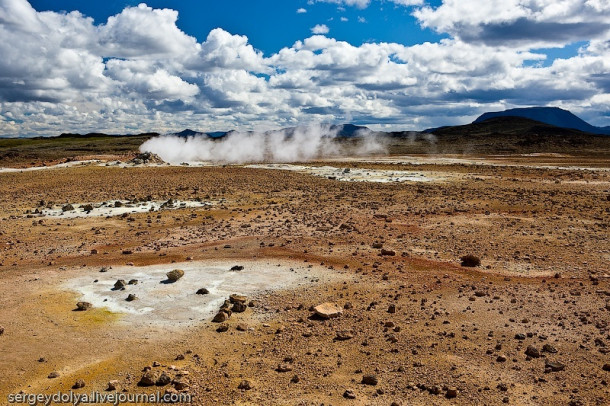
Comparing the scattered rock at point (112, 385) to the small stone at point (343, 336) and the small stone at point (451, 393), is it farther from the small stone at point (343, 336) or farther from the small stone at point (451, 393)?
the small stone at point (451, 393)

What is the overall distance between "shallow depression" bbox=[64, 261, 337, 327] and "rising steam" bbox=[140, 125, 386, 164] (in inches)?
2262

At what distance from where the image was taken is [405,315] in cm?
1069

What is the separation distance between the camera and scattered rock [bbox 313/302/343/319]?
34.6ft

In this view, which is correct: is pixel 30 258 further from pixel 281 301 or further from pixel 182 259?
pixel 281 301

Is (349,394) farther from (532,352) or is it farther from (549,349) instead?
(549,349)

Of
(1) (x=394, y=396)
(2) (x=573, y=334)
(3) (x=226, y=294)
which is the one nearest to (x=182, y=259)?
(3) (x=226, y=294)

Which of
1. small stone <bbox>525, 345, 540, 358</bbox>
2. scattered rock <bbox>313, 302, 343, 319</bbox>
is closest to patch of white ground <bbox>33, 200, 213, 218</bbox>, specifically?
scattered rock <bbox>313, 302, 343, 319</bbox>

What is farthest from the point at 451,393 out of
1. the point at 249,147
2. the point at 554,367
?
the point at 249,147

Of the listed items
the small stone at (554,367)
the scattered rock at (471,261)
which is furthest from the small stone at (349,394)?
the scattered rock at (471,261)

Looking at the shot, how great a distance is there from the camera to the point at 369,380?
8.00 metres

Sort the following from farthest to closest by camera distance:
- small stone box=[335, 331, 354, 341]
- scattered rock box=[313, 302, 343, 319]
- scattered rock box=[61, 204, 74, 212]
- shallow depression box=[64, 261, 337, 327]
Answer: scattered rock box=[61, 204, 74, 212] → shallow depression box=[64, 261, 337, 327] → scattered rock box=[313, 302, 343, 319] → small stone box=[335, 331, 354, 341]

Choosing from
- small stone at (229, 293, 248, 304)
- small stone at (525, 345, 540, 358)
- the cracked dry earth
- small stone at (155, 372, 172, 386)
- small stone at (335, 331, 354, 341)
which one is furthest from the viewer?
small stone at (229, 293, 248, 304)

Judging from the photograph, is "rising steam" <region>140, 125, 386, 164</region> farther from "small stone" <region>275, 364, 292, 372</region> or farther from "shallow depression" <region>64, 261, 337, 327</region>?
"small stone" <region>275, 364, 292, 372</region>

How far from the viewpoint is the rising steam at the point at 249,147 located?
74750 mm
